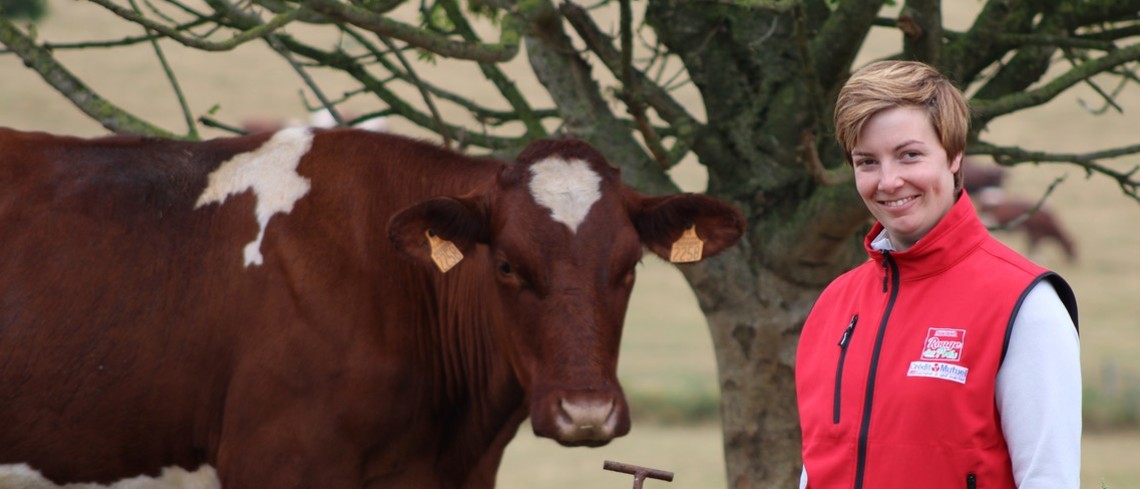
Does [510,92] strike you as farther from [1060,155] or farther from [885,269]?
[885,269]

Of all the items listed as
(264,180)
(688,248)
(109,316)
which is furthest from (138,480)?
(688,248)

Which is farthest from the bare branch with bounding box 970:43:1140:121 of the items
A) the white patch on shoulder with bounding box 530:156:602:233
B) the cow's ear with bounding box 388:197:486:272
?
the cow's ear with bounding box 388:197:486:272

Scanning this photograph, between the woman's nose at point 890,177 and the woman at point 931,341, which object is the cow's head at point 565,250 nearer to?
the woman at point 931,341

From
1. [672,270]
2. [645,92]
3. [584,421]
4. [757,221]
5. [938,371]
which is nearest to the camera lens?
[938,371]

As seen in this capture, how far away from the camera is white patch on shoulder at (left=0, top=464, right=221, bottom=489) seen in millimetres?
5004

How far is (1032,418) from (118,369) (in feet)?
11.5

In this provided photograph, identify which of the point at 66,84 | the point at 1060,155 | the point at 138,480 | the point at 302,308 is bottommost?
the point at 138,480

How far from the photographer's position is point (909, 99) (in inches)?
107

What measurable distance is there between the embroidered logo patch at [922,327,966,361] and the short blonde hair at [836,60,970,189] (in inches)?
13.5

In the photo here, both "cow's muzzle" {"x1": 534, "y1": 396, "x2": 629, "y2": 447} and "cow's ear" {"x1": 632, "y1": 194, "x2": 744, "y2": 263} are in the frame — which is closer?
"cow's muzzle" {"x1": 534, "y1": 396, "x2": 629, "y2": 447}

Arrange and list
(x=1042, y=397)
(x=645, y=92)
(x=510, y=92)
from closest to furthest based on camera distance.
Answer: (x=1042, y=397)
(x=645, y=92)
(x=510, y=92)

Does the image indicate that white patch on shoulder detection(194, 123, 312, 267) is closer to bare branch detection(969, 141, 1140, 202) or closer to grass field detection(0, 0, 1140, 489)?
bare branch detection(969, 141, 1140, 202)

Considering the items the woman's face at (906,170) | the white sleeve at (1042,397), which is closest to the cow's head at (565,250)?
the woman's face at (906,170)

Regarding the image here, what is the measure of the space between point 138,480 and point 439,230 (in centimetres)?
141
